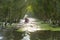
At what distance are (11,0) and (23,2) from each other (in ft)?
8.29

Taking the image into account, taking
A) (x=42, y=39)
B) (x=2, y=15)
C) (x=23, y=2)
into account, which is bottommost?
(x=42, y=39)

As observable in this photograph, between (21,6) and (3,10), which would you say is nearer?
(3,10)

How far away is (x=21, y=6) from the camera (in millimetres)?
27250

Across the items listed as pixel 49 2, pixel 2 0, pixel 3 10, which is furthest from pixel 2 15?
pixel 49 2

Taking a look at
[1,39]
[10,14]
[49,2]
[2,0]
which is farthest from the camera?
[49,2]

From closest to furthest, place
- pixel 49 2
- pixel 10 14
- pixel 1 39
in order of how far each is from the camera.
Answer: pixel 1 39 < pixel 10 14 < pixel 49 2

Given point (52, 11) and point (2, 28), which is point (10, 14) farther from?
point (52, 11)

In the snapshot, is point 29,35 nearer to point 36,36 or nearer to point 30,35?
point 30,35

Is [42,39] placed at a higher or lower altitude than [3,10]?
lower

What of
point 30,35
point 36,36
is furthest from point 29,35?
point 36,36

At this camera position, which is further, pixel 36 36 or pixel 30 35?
pixel 30 35

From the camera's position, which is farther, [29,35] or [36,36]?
[29,35]

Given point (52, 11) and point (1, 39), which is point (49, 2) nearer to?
point (52, 11)

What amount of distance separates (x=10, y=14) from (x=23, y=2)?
8.01 feet
